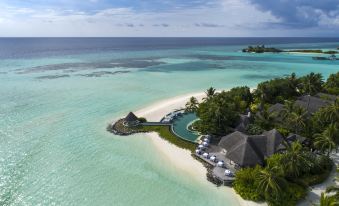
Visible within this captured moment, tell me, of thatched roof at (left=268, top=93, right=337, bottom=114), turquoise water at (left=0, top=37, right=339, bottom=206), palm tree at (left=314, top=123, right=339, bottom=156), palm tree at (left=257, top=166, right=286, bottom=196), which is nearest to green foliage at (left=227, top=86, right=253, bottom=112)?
thatched roof at (left=268, top=93, right=337, bottom=114)

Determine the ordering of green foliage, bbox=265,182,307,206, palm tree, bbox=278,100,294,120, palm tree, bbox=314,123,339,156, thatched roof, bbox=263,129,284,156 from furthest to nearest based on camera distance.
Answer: palm tree, bbox=278,100,294,120 → thatched roof, bbox=263,129,284,156 → palm tree, bbox=314,123,339,156 → green foliage, bbox=265,182,307,206

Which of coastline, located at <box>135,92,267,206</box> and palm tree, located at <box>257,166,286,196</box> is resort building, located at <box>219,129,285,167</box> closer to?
coastline, located at <box>135,92,267,206</box>

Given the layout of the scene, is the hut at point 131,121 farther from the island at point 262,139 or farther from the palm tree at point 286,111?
the palm tree at point 286,111

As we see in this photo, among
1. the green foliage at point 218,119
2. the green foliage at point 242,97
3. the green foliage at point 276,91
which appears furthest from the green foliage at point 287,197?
the green foliage at point 276,91

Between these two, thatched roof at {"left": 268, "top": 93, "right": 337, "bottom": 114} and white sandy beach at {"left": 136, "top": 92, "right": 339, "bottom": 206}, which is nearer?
white sandy beach at {"left": 136, "top": 92, "right": 339, "bottom": 206}

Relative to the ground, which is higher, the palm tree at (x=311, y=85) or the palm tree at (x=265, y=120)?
the palm tree at (x=311, y=85)

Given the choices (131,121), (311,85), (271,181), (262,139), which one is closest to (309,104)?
(311,85)
